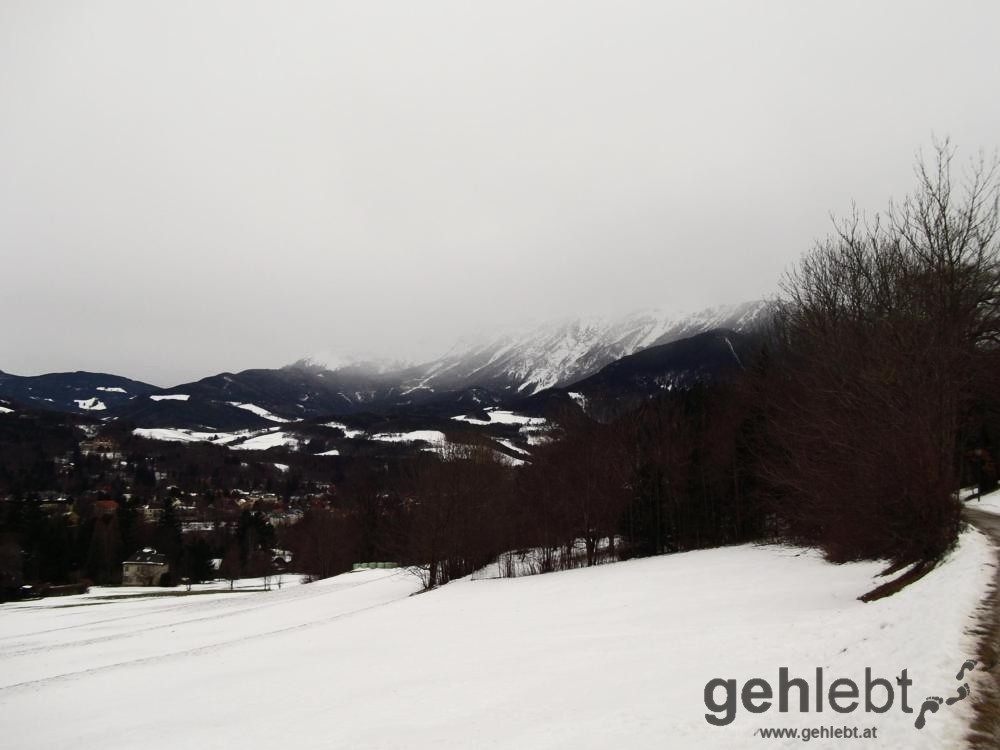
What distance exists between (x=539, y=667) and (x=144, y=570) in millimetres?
100683

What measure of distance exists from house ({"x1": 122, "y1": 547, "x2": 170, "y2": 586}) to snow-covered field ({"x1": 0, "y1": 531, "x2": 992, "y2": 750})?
234 feet

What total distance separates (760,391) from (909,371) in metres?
24.8

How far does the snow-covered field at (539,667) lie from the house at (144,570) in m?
71.3

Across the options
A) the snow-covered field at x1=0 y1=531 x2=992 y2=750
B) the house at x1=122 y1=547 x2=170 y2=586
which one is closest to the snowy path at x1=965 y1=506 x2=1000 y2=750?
the snow-covered field at x1=0 y1=531 x2=992 y2=750

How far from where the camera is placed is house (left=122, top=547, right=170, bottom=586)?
89.2m

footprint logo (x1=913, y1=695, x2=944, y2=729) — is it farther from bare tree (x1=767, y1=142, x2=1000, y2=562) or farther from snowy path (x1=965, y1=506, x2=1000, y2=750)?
bare tree (x1=767, y1=142, x2=1000, y2=562)

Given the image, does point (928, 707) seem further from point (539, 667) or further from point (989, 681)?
point (539, 667)

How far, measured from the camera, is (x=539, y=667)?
1202cm

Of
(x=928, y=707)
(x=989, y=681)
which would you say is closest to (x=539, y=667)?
(x=928, y=707)

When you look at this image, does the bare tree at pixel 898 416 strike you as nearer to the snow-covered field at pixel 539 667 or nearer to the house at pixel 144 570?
the snow-covered field at pixel 539 667

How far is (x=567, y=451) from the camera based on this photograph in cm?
4591

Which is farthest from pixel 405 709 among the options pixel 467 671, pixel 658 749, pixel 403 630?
pixel 403 630

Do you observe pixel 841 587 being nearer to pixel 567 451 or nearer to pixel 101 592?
pixel 567 451

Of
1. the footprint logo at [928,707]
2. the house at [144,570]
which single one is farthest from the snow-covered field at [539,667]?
the house at [144,570]
